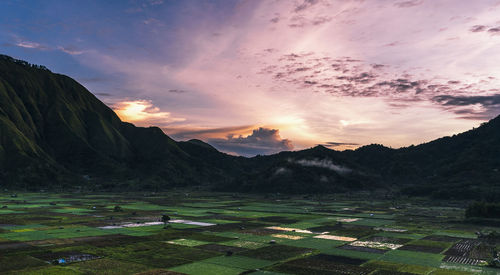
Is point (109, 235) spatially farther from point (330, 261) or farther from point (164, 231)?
point (330, 261)

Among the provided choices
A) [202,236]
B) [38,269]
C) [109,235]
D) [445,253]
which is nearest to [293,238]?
[202,236]

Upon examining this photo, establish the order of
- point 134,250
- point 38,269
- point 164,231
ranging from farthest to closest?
1. point 164,231
2. point 134,250
3. point 38,269

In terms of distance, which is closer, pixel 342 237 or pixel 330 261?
pixel 330 261

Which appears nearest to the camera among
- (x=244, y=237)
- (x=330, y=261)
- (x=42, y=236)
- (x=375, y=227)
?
(x=330, y=261)

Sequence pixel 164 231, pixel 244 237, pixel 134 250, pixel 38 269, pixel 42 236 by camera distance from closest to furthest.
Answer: pixel 38 269, pixel 134 250, pixel 42 236, pixel 244 237, pixel 164 231

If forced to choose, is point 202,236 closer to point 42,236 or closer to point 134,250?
point 134,250

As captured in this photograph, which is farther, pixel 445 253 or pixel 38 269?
pixel 445 253

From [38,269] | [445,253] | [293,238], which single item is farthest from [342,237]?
[38,269]

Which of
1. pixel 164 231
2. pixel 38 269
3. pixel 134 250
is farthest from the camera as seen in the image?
pixel 164 231
